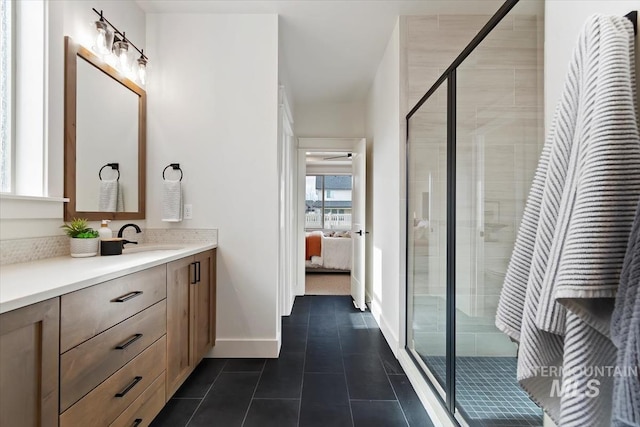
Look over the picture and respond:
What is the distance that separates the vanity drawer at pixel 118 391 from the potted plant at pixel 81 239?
59 cm

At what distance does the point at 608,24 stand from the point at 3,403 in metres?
1.62

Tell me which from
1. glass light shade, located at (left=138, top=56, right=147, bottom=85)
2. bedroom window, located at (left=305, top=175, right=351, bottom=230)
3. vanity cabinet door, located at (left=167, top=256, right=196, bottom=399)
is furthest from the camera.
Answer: bedroom window, located at (left=305, top=175, right=351, bottom=230)

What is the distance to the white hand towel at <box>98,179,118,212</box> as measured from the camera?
1987 millimetres

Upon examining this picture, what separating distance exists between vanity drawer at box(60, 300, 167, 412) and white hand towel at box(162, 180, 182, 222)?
0.89 meters

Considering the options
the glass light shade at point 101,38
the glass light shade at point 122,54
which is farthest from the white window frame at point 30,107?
the glass light shade at point 122,54

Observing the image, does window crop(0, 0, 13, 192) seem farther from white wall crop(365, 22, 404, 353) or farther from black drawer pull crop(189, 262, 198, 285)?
white wall crop(365, 22, 404, 353)

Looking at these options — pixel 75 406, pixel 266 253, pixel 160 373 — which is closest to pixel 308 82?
pixel 266 253

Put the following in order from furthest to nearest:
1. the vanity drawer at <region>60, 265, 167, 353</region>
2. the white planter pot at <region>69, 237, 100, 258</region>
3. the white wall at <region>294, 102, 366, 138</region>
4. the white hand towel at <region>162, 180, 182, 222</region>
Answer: the white wall at <region>294, 102, 366, 138</region> < the white hand towel at <region>162, 180, 182, 222</region> < the white planter pot at <region>69, 237, 100, 258</region> < the vanity drawer at <region>60, 265, 167, 353</region>

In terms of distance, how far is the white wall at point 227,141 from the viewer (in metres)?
2.42

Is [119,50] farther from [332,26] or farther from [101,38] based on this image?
[332,26]

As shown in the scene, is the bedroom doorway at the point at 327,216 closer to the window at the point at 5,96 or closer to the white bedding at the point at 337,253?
the white bedding at the point at 337,253

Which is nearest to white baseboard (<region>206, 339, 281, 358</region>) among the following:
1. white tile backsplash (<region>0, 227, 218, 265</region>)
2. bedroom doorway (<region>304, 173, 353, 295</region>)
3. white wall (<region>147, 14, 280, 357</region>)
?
white wall (<region>147, 14, 280, 357</region>)

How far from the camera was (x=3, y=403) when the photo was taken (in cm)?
78

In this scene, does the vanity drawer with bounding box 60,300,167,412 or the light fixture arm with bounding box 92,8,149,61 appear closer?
the vanity drawer with bounding box 60,300,167,412
